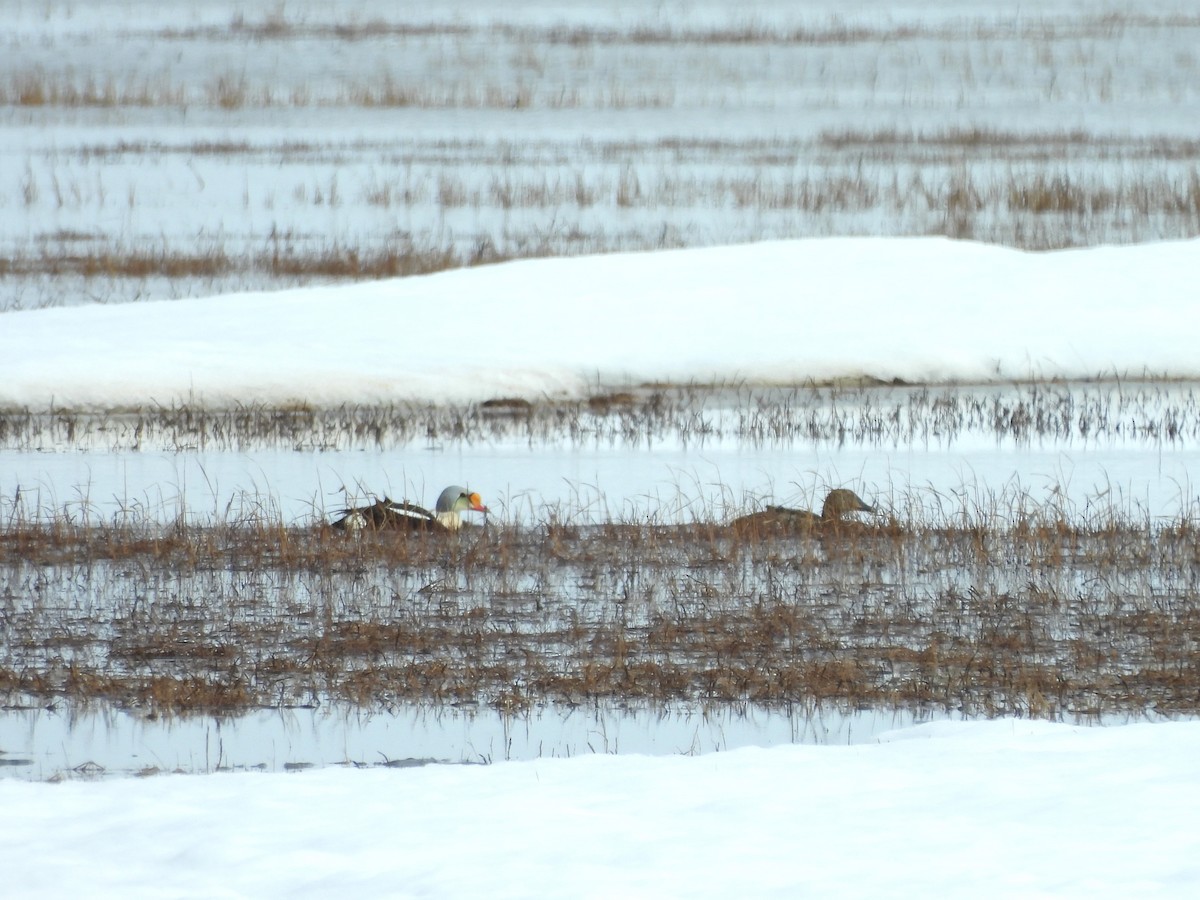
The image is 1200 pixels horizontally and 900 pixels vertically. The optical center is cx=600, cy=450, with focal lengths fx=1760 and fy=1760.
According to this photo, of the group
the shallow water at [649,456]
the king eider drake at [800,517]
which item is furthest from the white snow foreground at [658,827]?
the shallow water at [649,456]

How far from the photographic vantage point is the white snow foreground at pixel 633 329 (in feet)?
43.7

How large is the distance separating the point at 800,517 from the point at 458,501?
158 cm

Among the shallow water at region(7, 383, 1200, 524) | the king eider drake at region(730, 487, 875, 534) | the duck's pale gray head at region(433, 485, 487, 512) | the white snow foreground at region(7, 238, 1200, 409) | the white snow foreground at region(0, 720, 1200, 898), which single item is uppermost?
the white snow foreground at region(7, 238, 1200, 409)

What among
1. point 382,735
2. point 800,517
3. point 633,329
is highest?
point 633,329

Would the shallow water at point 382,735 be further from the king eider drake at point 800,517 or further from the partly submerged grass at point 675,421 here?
the partly submerged grass at point 675,421

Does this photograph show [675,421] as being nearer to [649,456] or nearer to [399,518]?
[649,456]

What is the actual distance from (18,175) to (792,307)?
513 inches

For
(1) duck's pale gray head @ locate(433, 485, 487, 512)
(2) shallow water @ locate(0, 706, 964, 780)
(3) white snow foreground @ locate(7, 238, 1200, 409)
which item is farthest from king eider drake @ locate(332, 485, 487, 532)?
(3) white snow foreground @ locate(7, 238, 1200, 409)

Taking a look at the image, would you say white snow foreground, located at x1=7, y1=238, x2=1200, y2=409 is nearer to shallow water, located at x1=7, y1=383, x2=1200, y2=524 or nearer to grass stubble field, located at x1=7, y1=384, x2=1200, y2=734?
shallow water, located at x1=7, y1=383, x2=1200, y2=524

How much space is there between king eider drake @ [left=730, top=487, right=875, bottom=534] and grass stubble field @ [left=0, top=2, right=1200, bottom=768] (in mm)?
126

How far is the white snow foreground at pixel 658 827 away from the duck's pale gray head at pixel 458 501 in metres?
3.79

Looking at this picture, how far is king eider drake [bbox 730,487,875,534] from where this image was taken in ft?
25.8

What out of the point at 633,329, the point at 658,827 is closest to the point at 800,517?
the point at 658,827

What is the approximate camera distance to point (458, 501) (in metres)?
8.18
